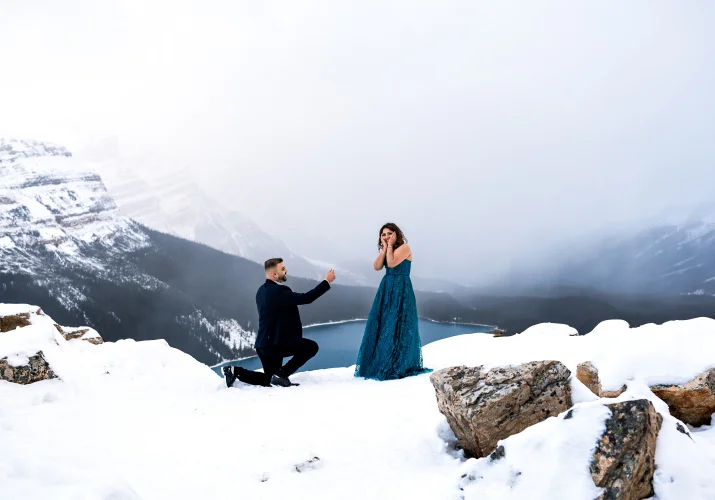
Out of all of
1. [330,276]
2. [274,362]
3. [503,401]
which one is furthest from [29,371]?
[503,401]

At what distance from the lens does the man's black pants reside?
977cm

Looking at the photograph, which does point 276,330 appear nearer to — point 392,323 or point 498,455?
point 392,323

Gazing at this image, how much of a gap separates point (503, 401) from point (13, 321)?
15.2 metres

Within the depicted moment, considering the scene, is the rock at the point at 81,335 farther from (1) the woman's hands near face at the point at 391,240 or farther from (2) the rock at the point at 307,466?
(2) the rock at the point at 307,466

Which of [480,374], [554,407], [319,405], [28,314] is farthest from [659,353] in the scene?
[28,314]

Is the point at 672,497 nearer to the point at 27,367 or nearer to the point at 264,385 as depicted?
the point at 264,385

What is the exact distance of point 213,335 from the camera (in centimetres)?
15612

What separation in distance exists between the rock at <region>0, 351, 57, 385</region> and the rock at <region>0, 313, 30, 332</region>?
6.06 meters

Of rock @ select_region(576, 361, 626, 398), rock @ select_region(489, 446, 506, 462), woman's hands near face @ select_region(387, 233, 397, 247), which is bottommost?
rock @ select_region(489, 446, 506, 462)

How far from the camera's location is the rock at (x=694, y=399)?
18.7 feet

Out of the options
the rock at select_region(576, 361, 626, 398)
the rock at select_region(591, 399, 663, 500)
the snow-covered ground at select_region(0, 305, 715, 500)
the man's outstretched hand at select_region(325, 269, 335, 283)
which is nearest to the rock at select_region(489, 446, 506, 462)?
the snow-covered ground at select_region(0, 305, 715, 500)

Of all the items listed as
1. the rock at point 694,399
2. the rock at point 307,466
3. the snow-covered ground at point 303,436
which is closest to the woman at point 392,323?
the snow-covered ground at point 303,436

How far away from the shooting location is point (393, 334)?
10.2 meters

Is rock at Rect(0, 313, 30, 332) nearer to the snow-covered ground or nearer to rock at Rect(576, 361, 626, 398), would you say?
the snow-covered ground
